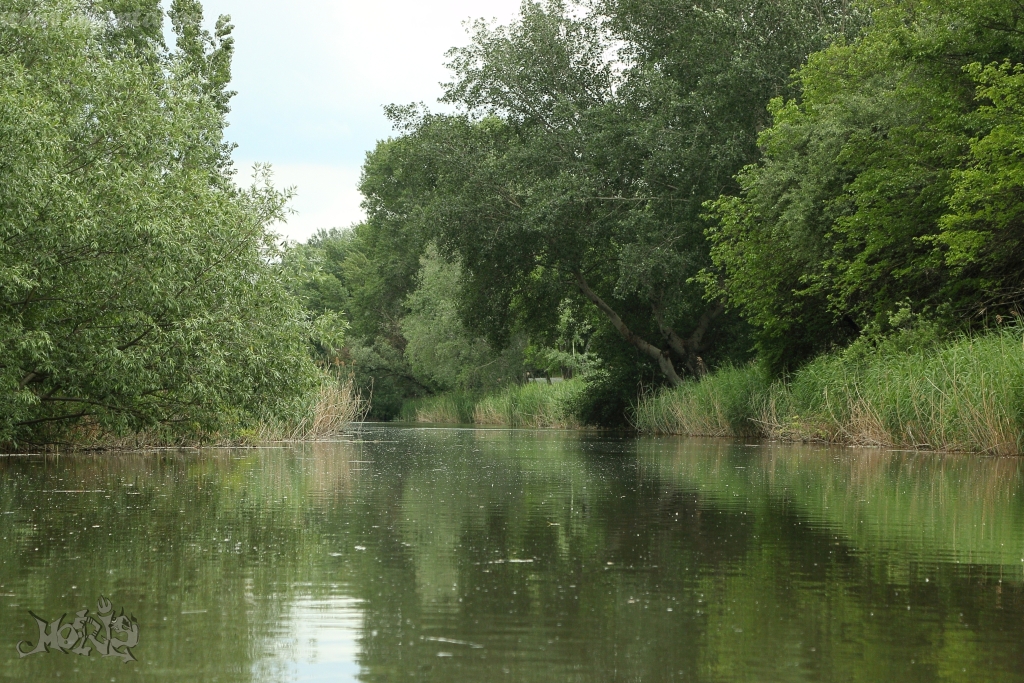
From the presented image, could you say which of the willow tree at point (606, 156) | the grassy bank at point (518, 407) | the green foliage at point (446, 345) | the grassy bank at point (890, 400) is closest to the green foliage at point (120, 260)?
the grassy bank at point (890, 400)

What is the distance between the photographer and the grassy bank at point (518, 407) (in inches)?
1795

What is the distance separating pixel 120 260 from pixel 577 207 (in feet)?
74.2

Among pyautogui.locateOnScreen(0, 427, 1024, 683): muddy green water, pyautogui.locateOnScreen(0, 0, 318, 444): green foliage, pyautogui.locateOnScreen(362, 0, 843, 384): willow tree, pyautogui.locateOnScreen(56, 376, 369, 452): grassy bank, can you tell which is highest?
pyautogui.locateOnScreen(362, 0, 843, 384): willow tree

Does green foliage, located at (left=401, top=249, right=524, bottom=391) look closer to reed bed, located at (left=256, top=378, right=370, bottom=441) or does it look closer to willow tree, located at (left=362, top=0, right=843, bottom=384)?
willow tree, located at (left=362, top=0, right=843, bottom=384)

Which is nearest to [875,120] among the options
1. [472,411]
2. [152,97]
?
[152,97]

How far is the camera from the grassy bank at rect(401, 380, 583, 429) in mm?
45594

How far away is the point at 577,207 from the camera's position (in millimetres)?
37375

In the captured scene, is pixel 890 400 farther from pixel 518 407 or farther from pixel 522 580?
pixel 518 407

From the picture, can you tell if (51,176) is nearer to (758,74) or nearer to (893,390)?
(893,390)

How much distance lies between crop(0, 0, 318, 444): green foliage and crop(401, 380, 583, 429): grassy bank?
2558 centimetres

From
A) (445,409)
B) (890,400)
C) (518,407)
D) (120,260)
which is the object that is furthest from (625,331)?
(120,260)

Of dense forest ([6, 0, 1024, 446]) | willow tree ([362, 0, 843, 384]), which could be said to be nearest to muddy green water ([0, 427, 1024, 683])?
dense forest ([6, 0, 1024, 446])

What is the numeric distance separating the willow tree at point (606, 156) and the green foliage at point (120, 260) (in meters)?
17.2

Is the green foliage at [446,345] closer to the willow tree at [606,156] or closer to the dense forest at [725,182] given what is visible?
the dense forest at [725,182]
